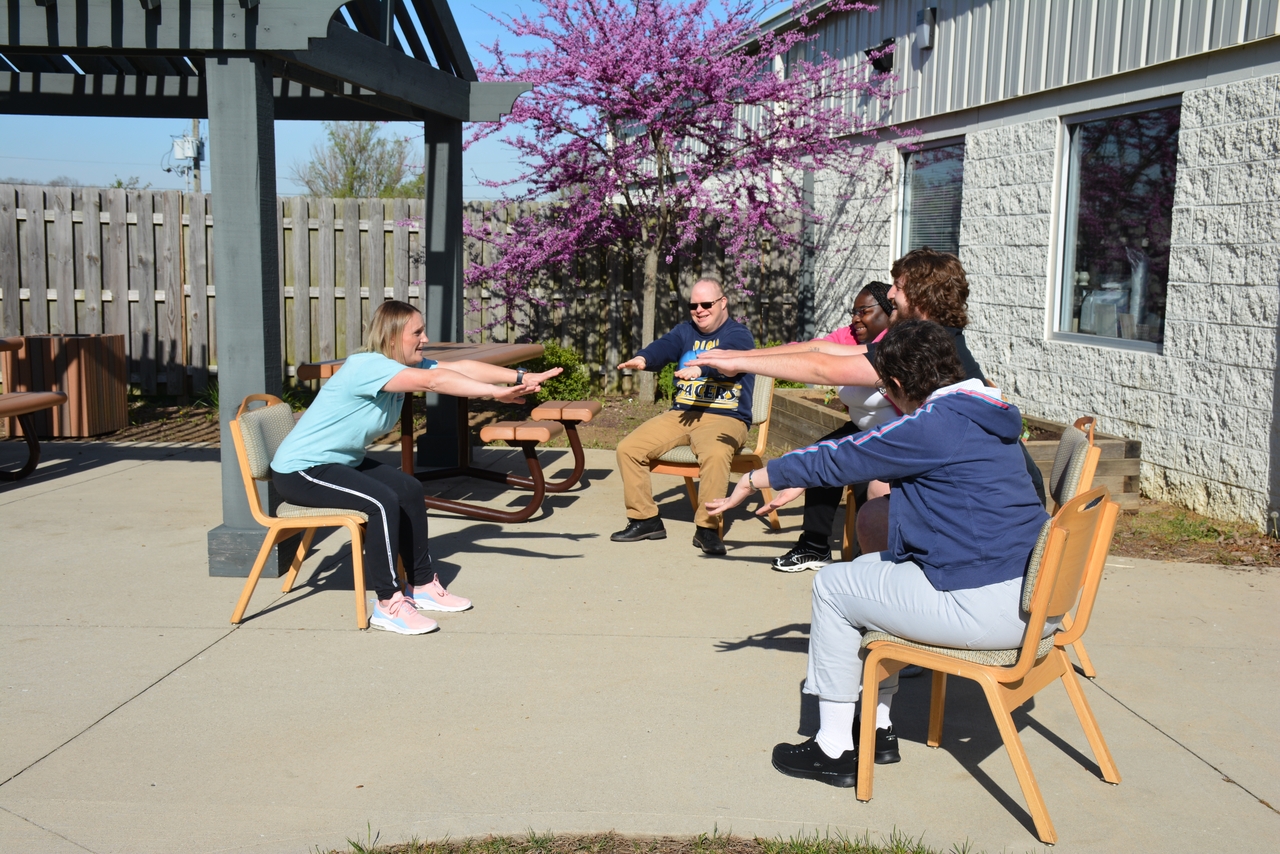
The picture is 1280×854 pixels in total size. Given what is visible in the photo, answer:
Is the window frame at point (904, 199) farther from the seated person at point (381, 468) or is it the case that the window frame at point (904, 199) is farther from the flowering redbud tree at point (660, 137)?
the seated person at point (381, 468)

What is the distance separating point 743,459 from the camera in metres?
6.57

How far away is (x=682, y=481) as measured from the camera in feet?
26.2

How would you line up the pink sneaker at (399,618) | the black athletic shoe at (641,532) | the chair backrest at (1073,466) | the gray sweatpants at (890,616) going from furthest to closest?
the black athletic shoe at (641,532) → the pink sneaker at (399,618) → the chair backrest at (1073,466) → the gray sweatpants at (890,616)

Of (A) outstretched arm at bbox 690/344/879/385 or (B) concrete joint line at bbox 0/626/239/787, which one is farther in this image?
(A) outstretched arm at bbox 690/344/879/385

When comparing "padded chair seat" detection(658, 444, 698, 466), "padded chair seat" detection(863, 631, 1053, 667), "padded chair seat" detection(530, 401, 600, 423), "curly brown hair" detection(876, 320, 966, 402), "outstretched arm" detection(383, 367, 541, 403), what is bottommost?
"padded chair seat" detection(863, 631, 1053, 667)

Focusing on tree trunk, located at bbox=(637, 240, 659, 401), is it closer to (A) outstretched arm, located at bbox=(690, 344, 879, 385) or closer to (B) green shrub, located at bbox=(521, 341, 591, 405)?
(B) green shrub, located at bbox=(521, 341, 591, 405)

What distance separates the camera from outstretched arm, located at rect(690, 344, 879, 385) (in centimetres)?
430

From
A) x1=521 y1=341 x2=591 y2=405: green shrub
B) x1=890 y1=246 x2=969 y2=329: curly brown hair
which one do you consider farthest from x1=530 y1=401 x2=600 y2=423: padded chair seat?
x1=521 y1=341 x2=591 y2=405: green shrub

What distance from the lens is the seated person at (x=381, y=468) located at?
186 inches

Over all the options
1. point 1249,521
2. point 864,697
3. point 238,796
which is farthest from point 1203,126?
point 238,796

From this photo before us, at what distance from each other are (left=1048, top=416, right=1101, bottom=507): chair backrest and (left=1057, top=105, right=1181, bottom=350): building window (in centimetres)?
369

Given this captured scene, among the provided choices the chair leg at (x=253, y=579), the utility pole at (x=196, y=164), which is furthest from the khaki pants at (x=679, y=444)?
the utility pole at (x=196, y=164)

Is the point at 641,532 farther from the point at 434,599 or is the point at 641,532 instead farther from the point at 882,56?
the point at 882,56

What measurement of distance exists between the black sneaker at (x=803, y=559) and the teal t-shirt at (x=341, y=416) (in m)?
2.24
